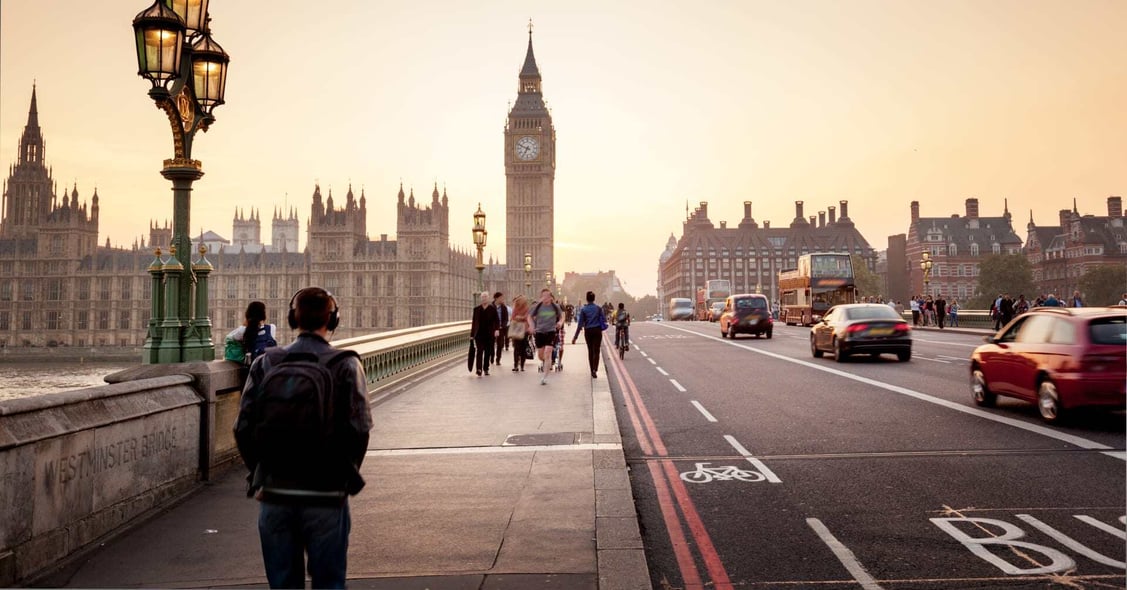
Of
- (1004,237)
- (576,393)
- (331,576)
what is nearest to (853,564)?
(331,576)

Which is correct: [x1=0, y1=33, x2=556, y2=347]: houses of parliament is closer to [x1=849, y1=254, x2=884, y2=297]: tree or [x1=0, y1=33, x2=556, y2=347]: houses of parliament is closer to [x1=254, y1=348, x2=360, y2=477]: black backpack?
[x1=849, y1=254, x2=884, y2=297]: tree

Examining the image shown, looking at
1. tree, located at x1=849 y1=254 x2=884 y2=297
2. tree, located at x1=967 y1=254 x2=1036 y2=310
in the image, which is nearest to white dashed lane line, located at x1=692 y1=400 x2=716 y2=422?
tree, located at x1=967 y1=254 x2=1036 y2=310

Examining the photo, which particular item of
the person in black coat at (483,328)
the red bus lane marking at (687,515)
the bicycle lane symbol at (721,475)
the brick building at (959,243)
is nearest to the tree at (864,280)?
the brick building at (959,243)

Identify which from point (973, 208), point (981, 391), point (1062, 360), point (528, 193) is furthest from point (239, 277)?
point (1062, 360)

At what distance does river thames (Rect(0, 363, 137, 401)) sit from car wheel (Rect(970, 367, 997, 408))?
9059cm

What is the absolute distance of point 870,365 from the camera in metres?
19.3

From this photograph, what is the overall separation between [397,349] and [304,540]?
14.1 m

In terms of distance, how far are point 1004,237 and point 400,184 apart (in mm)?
94406

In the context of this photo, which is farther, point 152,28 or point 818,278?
point 818,278

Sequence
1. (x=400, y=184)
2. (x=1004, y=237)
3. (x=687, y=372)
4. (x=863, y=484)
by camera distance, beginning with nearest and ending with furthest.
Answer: (x=863, y=484)
(x=687, y=372)
(x=1004, y=237)
(x=400, y=184)

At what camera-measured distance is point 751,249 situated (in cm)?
15362

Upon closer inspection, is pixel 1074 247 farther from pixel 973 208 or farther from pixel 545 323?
pixel 545 323

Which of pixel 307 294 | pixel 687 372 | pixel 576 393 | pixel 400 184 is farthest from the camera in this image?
pixel 400 184

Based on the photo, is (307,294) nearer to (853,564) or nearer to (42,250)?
(853,564)
